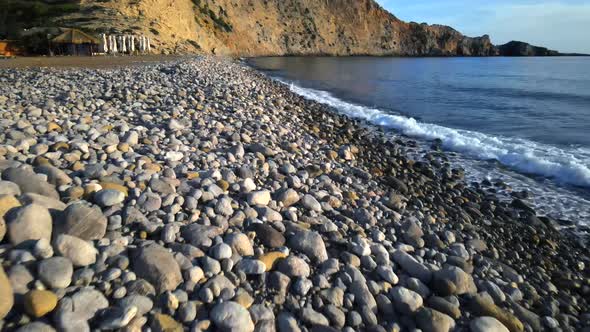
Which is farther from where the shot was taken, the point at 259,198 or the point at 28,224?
the point at 259,198

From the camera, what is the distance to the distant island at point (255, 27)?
33.1m

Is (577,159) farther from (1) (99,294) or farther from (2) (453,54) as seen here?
(2) (453,54)

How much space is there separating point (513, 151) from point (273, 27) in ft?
279

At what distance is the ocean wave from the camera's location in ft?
22.9

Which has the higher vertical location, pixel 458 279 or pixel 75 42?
pixel 75 42

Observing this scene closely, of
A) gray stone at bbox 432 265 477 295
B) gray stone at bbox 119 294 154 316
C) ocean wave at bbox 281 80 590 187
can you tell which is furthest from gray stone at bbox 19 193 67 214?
ocean wave at bbox 281 80 590 187

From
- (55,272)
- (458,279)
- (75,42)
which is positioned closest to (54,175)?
(55,272)

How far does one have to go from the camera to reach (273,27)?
8562cm

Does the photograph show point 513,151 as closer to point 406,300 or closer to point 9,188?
point 406,300

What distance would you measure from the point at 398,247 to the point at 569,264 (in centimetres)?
228

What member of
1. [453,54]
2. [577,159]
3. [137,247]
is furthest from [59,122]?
[453,54]

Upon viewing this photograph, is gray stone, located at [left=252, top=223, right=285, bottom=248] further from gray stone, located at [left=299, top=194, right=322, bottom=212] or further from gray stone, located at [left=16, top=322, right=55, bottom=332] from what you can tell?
gray stone, located at [left=16, top=322, right=55, bottom=332]

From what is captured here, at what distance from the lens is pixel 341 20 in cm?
10194

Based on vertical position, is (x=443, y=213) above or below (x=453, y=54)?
below
